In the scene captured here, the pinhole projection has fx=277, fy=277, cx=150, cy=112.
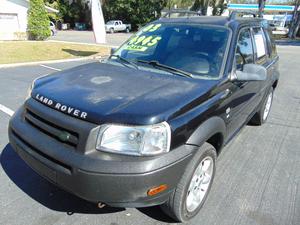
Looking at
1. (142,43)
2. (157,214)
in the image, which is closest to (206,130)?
(157,214)

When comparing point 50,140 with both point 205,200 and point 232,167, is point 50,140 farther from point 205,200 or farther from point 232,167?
point 232,167

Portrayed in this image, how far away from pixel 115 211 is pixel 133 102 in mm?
1197

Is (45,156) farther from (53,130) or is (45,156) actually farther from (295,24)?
(295,24)

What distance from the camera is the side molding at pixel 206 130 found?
2385mm

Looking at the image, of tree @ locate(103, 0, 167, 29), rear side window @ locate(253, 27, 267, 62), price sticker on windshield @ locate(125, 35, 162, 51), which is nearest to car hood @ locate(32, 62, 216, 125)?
price sticker on windshield @ locate(125, 35, 162, 51)

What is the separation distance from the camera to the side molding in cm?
239

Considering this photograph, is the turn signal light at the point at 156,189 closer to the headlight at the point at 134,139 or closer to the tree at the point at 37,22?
the headlight at the point at 134,139

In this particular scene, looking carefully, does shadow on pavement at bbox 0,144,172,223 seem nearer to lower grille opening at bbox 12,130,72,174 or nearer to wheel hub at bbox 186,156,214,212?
wheel hub at bbox 186,156,214,212

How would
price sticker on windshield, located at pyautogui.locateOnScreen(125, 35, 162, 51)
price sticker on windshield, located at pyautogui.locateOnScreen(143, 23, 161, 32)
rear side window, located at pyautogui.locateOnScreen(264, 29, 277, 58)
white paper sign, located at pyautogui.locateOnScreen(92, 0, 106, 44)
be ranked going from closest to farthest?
price sticker on windshield, located at pyautogui.locateOnScreen(125, 35, 162, 51) < price sticker on windshield, located at pyautogui.locateOnScreen(143, 23, 161, 32) < rear side window, located at pyautogui.locateOnScreen(264, 29, 277, 58) < white paper sign, located at pyautogui.locateOnScreen(92, 0, 106, 44)

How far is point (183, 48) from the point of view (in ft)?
11.0

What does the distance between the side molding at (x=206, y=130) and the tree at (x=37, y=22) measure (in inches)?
825

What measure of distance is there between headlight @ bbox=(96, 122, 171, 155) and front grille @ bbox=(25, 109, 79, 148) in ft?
0.76

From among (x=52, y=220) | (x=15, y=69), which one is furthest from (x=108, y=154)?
(x=15, y=69)

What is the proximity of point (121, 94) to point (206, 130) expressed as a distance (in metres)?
0.84
